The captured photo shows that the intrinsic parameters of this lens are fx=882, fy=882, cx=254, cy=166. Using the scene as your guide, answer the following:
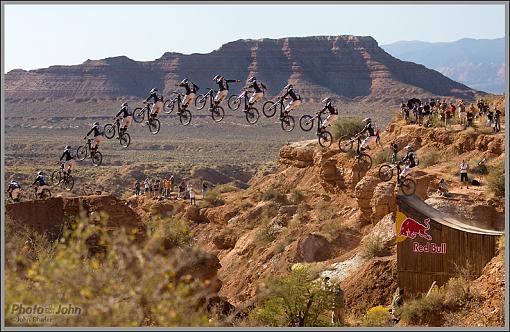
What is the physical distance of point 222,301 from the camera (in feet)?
97.6

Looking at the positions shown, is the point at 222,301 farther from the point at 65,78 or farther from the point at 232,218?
the point at 65,78

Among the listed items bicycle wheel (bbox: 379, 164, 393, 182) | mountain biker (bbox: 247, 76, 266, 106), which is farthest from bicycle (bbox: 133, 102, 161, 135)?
bicycle wheel (bbox: 379, 164, 393, 182)

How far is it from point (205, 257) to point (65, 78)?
146018 millimetres

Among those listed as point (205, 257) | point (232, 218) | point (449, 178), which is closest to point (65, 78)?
point (232, 218)

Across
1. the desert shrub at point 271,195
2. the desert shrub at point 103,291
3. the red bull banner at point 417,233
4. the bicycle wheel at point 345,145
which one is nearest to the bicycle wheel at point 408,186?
the red bull banner at point 417,233

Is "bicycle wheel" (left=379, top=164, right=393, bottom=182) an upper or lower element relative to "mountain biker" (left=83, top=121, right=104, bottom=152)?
lower

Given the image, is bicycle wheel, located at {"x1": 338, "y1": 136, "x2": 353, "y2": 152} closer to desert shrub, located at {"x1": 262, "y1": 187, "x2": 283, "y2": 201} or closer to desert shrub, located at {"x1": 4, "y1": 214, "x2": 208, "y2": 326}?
desert shrub, located at {"x1": 262, "y1": 187, "x2": 283, "y2": 201}

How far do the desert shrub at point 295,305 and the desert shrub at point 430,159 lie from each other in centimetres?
1933

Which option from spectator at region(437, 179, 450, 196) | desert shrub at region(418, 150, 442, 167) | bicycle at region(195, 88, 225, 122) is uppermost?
bicycle at region(195, 88, 225, 122)

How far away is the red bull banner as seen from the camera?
32594 mm

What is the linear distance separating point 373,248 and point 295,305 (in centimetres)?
1084

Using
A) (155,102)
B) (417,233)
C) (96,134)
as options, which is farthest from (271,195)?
(155,102)

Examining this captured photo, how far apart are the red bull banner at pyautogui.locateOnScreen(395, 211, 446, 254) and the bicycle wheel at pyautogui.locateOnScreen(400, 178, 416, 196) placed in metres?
2.49

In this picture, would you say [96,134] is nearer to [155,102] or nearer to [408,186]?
[155,102]
